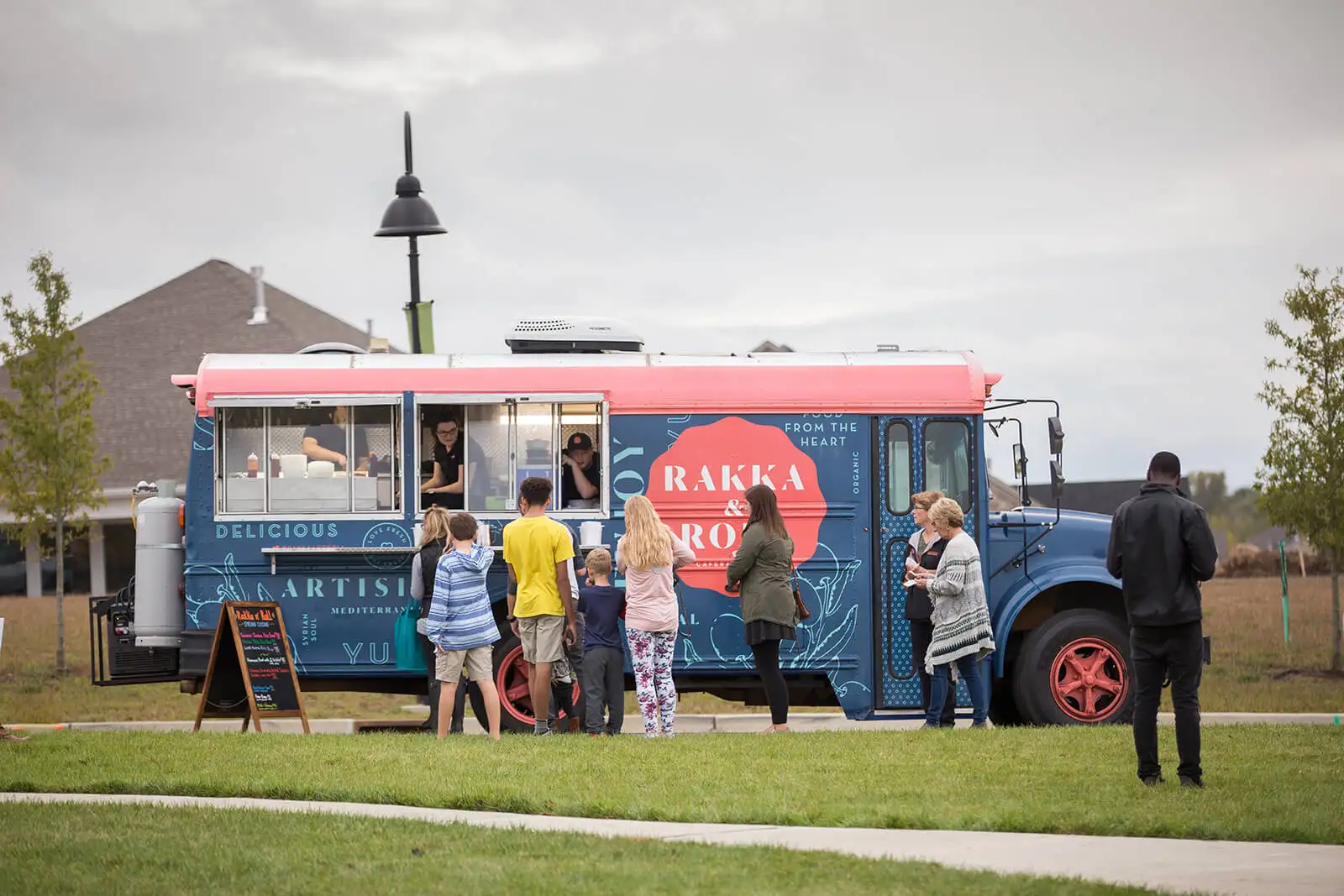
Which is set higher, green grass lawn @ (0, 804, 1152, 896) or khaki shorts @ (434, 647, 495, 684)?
khaki shorts @ (434, 647, 495, 684)

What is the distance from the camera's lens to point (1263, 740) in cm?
1076

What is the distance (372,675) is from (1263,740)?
20.9 feet

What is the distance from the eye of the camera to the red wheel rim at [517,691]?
12500mm

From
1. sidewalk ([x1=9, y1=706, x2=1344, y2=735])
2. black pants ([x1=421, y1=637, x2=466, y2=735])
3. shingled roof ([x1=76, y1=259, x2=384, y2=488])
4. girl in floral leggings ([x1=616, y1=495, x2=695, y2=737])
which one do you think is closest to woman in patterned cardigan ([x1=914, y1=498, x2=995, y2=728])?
girl in floral leggings ([x1=616, y1=495, x2=695, y2=737])

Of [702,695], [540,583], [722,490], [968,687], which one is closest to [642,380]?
[722,490]

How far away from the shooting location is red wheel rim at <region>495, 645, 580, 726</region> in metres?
12.5

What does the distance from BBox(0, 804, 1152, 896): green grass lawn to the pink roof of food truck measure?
16.0ft

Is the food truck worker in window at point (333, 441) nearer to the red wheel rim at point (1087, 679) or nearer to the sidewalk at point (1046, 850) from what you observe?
the sidewalk at point (1046, 850)

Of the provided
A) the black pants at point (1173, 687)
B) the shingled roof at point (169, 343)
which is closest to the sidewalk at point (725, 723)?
the black pants at point (1173, 687)

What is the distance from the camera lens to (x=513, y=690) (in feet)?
41.4

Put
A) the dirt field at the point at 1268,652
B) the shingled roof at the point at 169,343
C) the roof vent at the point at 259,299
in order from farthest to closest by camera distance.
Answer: the roof vent at the point at 259,299 < the shingled roof at the point at 169,343 < the dirt field at the point at 1268,652

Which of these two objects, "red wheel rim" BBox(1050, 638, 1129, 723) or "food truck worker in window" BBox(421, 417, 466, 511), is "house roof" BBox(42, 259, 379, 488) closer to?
"food truck worker in window" BBox(421, 417, 466, 511)

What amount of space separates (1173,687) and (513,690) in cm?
535

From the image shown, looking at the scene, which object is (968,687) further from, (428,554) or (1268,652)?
(1268,652)
